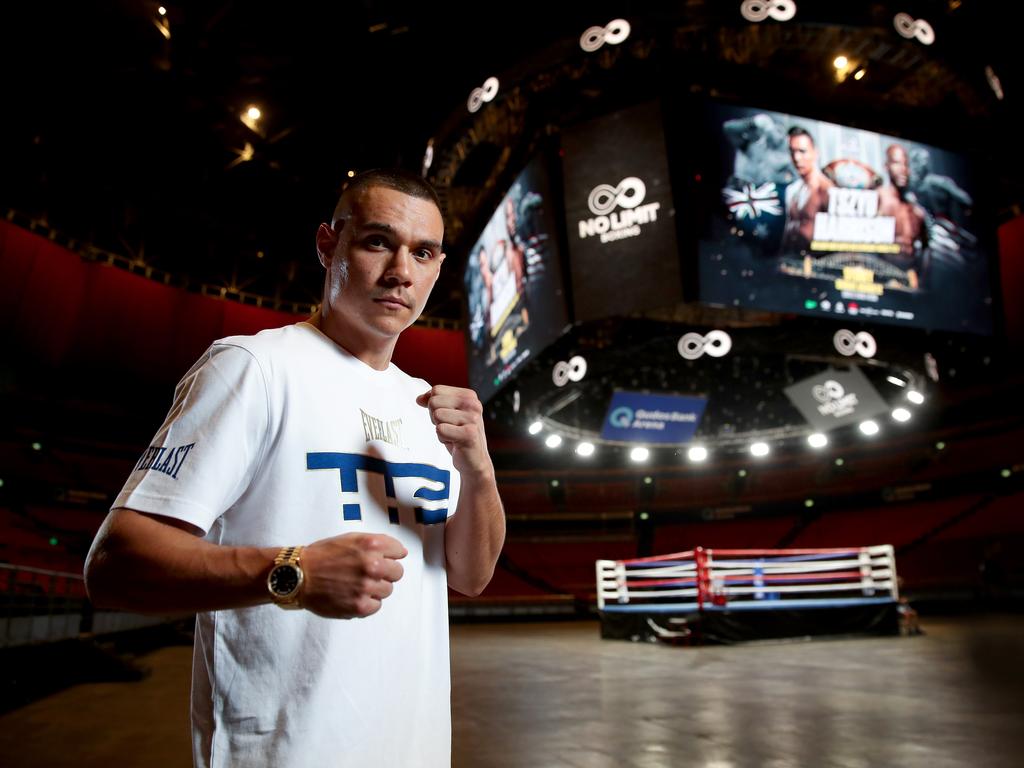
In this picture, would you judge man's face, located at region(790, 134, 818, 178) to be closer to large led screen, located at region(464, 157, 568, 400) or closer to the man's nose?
large led screen, located at region(464, 157, 568, 400)

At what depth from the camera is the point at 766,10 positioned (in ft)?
25.4

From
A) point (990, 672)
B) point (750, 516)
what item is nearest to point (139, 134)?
point (990, 672)

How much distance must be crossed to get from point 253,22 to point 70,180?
7.80 m

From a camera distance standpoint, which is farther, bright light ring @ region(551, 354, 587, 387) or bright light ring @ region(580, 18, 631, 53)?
bright light ring @ region(551, 354, 587, 387)

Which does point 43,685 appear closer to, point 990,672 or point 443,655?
point 443,655

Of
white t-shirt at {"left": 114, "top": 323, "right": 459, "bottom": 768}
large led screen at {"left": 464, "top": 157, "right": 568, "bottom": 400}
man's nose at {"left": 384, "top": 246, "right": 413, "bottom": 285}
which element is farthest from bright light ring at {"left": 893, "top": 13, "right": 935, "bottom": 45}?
white t-shirt at {"left": 114, "top": 323, "right": 459, "bottom": 768}

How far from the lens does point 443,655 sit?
1.32 metres

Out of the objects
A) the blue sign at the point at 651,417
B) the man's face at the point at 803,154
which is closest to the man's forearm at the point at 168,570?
the man's face at the point at 803,154

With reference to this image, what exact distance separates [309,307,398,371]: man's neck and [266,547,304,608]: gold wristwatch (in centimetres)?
54

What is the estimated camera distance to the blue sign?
37.6 ft

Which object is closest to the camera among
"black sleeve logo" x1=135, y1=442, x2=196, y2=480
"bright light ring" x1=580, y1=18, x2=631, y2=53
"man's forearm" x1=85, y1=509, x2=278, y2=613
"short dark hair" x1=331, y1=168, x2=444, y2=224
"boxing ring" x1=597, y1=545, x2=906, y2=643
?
"man's forearm" x1=85, y1=509, x2=278, y2=613

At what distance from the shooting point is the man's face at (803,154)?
7.60 metres

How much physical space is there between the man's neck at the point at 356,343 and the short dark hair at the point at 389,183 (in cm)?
23

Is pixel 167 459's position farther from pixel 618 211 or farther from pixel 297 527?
pixel 618 211
